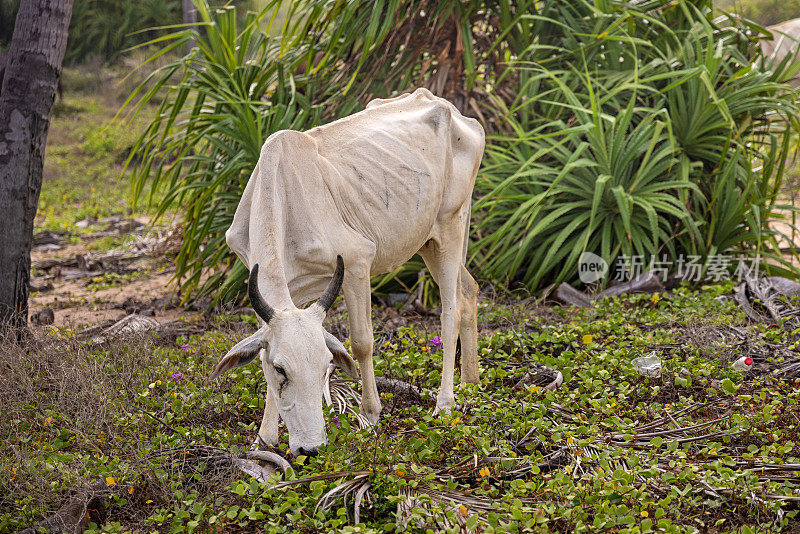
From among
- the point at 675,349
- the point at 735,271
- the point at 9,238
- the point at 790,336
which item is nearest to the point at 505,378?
the point at 675,349

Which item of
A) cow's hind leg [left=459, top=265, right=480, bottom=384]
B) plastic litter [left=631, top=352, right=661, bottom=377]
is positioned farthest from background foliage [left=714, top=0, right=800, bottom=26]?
cow's hind leg [left=459, top=265, right=480, bottom=384]

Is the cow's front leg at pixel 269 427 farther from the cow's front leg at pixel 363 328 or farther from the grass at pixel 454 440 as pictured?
the cow's front leg at pixel 363 328

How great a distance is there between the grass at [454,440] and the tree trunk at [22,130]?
749 mm

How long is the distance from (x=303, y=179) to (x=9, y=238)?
8.85 feet

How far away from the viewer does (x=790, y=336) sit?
4832 millimetres

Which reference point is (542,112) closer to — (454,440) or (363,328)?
(363,328)

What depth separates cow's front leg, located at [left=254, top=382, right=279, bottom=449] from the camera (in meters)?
3.45

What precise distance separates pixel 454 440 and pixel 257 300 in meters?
1.15

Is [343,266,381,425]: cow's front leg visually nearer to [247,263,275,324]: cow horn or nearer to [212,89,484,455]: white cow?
[212,89,484,455]: white cow

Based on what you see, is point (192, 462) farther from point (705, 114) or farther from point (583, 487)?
point (705, 114)

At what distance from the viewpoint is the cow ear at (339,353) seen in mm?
3105

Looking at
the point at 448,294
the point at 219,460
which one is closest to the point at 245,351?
the point at 219,460

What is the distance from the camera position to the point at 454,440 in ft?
11.4

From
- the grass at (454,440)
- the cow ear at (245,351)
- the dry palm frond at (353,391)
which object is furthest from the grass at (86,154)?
the cow ear at (245,351)
